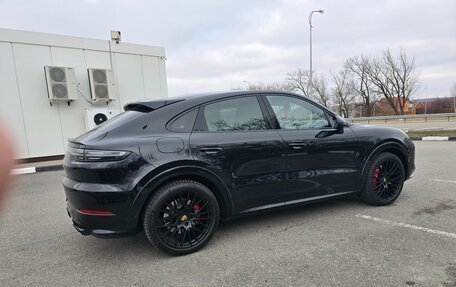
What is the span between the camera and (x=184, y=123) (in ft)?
10.1

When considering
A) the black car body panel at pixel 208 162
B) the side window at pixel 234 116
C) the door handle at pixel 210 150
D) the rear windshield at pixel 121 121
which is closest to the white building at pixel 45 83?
the rear windshield at pixel 121 121

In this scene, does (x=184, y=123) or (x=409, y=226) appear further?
(x=409, y=226)

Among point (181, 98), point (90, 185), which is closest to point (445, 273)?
point (181, 98)

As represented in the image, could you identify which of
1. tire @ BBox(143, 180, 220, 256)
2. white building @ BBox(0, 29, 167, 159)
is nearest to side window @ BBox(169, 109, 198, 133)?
tire @ BBox(143, 180, 220, 256)

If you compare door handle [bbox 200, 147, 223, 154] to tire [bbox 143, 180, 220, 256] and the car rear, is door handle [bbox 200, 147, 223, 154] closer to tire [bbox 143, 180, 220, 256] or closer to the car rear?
tire [bbox 143, 180, 220, 256]

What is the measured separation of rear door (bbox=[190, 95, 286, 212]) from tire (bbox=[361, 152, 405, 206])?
1.41 meters

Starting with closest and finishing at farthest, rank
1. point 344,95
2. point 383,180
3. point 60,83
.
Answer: point 383,180, point 60,83, point 344,95

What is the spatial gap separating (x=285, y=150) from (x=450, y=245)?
185cm

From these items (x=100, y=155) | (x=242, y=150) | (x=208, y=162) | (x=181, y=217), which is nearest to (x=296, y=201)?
(x=242, y=150)

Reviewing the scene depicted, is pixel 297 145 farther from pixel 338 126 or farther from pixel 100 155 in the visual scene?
pixel 100 155

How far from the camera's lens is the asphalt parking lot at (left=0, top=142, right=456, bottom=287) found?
2.53 metres

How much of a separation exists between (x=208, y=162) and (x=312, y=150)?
1.34 m

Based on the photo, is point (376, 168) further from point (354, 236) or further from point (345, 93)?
point (345, 93)

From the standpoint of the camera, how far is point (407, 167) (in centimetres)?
436
